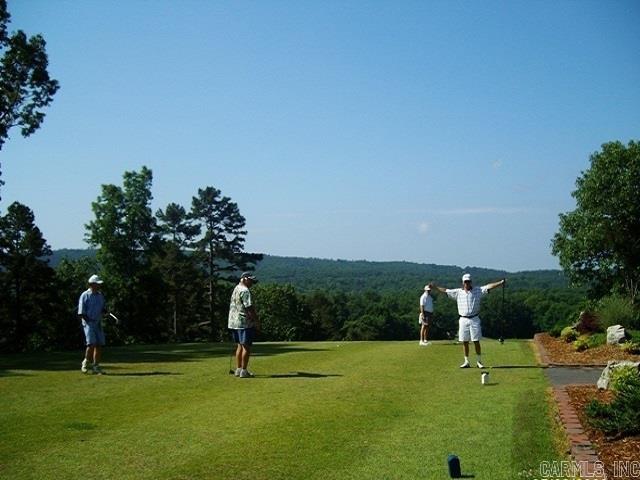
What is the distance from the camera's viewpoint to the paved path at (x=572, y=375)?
11.4 meters

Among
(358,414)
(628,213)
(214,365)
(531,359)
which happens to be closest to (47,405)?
(358,414)

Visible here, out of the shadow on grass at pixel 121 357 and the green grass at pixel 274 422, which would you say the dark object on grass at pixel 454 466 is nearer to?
the green grass at pixel 274 422

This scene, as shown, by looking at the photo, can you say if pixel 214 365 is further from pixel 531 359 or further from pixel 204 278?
pixel 204 278

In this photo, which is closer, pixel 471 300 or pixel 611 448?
pixel 611 448

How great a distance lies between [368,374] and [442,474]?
21.6 feet

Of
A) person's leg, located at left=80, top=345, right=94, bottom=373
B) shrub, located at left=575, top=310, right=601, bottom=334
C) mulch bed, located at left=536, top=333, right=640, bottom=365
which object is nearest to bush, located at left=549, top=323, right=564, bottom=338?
shrub, located at left=575, top=310, right=601, bottom=334

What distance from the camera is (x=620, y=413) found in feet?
23.5

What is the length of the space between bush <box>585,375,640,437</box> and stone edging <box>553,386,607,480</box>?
22 centimetres

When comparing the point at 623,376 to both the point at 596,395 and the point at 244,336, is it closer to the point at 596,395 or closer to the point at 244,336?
the point at 596,395

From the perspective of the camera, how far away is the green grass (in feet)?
20.4

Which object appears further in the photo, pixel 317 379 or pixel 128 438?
pixel 317 379

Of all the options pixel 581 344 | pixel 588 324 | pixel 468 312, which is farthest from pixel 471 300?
pixel 588 324

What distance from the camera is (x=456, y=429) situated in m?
7.67

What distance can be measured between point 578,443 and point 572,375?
5877 mm
